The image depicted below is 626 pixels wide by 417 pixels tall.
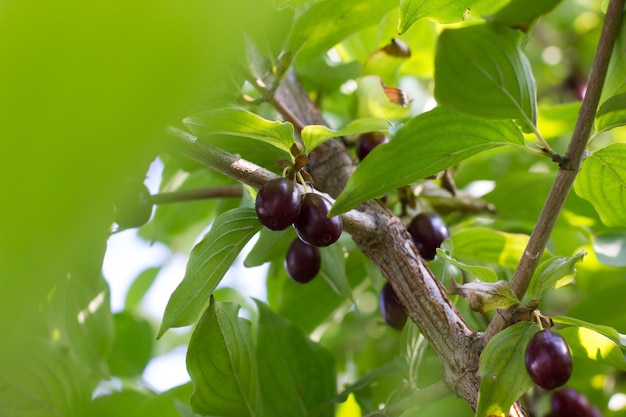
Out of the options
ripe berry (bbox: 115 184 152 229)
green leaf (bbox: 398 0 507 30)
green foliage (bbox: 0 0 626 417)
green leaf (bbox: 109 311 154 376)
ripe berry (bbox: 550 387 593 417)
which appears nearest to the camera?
green foliage (bbox: 0 0 626 417)

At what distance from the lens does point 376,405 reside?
110 cm

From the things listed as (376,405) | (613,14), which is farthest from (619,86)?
(376,405)

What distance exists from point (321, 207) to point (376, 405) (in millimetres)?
495

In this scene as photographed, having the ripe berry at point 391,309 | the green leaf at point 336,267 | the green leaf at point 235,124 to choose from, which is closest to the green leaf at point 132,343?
the green leaf at point 336,267

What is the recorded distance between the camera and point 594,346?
76 cm

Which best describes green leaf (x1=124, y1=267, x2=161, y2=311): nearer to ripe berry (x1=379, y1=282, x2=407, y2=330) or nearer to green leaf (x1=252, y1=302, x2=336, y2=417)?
green leaf (x1=252, y1=302, x2=336, y2=417)

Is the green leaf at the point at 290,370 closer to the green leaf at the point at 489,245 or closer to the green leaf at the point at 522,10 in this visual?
the green leaf at the point at 489,245

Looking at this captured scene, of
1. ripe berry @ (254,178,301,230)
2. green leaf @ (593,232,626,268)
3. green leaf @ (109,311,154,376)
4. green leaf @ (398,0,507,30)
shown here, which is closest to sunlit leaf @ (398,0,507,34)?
green leaf @ (398,0,507,30)

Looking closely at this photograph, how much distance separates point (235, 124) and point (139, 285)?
1.05 metres

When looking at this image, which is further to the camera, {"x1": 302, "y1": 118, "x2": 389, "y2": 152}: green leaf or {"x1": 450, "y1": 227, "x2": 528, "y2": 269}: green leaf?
{"x1": 450, "y1": 227, "x2": 528, "y2": 269}: green leaf

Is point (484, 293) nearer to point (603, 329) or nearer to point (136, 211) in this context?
point (603, 329)

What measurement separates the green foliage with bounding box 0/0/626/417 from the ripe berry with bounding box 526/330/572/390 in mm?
34

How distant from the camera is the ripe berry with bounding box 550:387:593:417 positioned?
112 centimetres

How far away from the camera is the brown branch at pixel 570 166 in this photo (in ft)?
1.91
